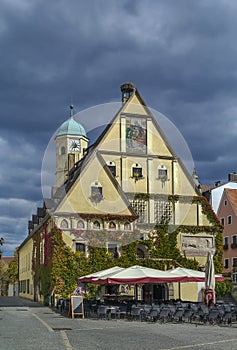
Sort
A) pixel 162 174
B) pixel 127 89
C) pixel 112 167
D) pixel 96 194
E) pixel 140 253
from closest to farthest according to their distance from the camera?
pixel 96 194, pixel 140 253, pixel 112 167, pixel 162 174, pixel 127 89

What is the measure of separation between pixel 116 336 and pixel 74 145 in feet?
172

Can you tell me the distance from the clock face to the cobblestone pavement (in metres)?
46.4

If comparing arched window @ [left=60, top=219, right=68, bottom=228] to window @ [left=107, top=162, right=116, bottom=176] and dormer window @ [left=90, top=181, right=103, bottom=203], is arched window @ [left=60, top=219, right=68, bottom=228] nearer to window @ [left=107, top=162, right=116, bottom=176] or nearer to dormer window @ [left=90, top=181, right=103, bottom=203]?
dormer window @ [left=90, top=181, right=103, bottom=203]

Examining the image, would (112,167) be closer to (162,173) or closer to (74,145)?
(162,173)

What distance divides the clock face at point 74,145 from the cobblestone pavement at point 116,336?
4644 cm

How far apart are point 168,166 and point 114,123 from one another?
521 centimetres

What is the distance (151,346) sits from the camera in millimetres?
14961

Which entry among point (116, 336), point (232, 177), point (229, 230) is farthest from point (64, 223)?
point (232, 177)

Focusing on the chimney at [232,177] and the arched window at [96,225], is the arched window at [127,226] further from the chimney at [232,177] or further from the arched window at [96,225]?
the chimney at [232,177]

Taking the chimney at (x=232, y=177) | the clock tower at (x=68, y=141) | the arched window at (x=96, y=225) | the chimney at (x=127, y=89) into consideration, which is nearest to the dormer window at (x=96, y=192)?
the arched window at (x=96, y=225)

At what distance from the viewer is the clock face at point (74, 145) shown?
A: 68.7m

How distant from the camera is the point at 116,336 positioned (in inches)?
695

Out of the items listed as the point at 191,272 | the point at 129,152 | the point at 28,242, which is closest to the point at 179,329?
the point at 191,272

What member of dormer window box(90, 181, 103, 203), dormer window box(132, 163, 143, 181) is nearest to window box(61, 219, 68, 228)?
dormer window box(90, 181, 103, 203)
